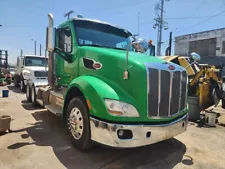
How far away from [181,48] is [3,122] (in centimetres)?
3334

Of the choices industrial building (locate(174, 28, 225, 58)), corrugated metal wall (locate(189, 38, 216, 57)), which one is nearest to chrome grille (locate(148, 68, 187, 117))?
industrial building (locate(174, 28, 225, 58))

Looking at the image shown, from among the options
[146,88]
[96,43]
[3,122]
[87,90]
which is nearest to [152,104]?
[146,88]

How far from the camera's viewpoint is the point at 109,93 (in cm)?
297

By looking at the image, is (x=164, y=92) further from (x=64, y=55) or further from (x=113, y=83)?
(x=64, y=55)

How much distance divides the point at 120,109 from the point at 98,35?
2.05 meters

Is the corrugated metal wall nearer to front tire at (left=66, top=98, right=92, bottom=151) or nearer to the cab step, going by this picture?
the cab step

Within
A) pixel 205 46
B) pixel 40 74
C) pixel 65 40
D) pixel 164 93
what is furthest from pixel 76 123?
pixel 205 46

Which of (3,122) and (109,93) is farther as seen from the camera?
(3,122)

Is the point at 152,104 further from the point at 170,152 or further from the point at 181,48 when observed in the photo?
the point at 181,48

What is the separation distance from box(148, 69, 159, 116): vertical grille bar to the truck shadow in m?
0.84

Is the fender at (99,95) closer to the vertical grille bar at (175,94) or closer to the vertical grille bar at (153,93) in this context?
the vertical grille bar at (153,93)

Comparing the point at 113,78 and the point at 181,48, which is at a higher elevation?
the point at 181,48

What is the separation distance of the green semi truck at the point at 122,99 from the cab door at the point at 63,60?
11.4 inches

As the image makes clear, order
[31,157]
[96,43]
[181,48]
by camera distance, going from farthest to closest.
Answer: [181,48] < [96,43] < [31,157]
